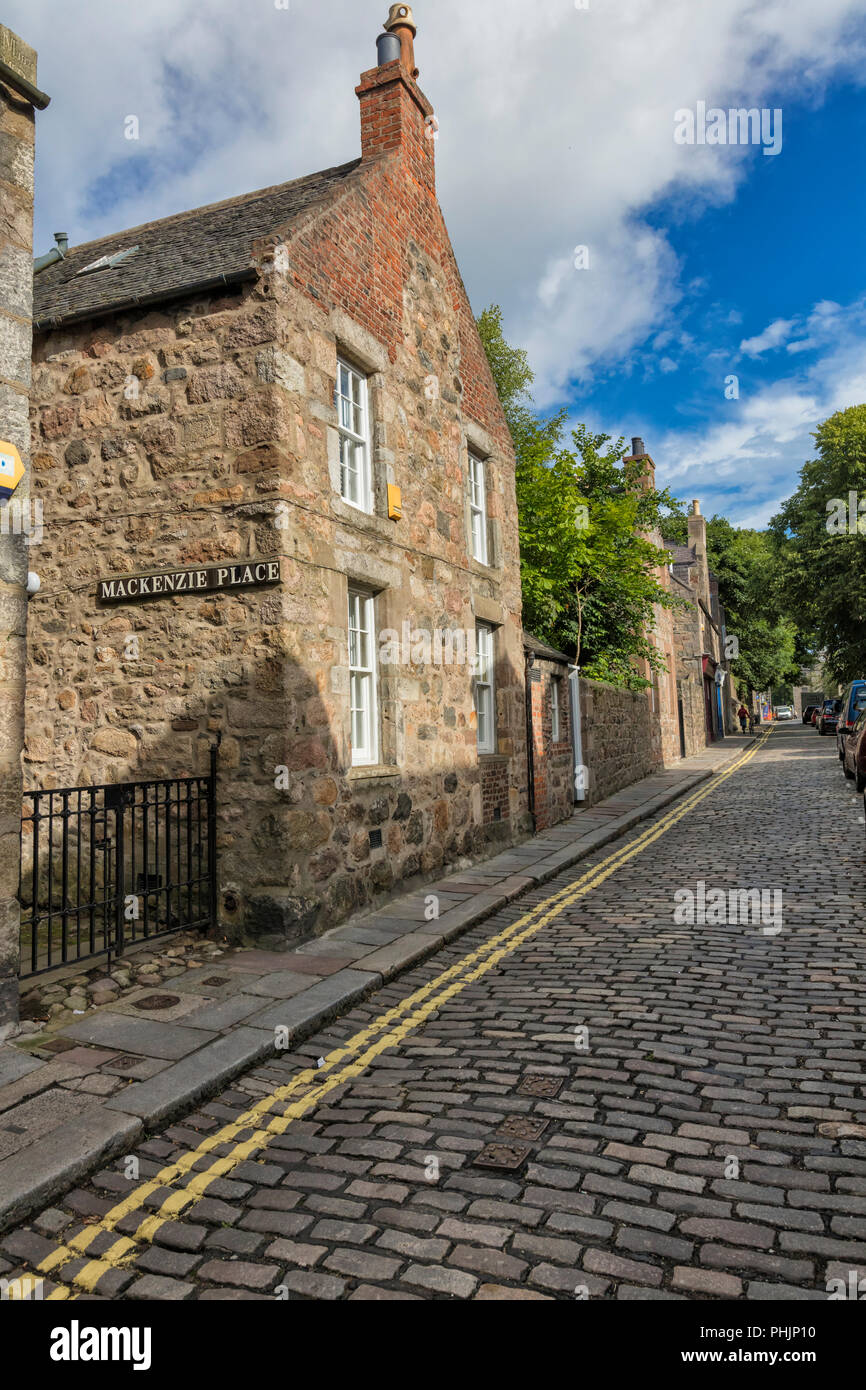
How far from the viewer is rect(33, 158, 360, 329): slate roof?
795 cm

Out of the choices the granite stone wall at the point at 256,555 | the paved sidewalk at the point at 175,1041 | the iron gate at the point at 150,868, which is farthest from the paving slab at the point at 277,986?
the iron gate at the point at 150,868

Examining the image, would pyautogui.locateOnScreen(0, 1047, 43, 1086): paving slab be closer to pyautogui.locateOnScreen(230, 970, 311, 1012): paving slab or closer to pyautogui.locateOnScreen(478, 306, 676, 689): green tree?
pyautogui.locateOnScreen(230, 970, 311, 1012): paving slab

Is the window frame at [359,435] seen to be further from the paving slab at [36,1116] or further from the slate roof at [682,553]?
the slate roof at [682,553]

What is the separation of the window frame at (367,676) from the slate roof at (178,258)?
3269mm

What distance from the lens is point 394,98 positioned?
432 inches

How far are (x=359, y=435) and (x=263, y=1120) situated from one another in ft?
23.3

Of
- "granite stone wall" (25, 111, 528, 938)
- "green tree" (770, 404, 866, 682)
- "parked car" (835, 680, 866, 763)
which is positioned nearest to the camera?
"granite stone wall" (25, 111, 528, 938)

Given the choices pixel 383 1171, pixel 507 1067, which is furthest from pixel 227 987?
pixel 383 1171

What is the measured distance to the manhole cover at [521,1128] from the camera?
3.89m

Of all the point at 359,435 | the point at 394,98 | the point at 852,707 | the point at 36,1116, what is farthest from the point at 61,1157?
the point at 852,707

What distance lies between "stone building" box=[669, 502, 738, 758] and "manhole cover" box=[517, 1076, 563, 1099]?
99.4ft

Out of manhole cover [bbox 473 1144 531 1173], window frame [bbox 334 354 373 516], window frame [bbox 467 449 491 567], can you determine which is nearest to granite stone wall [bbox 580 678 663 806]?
window frame [bbox 467 449 491 567]
